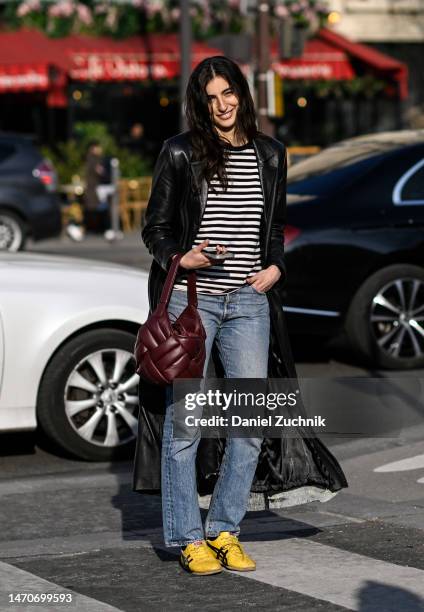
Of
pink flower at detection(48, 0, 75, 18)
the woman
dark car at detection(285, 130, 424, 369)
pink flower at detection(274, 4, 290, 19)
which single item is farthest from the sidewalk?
the woman

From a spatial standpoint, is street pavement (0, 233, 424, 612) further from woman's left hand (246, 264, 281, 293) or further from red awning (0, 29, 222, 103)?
red awning (0, 29, 222, 103)

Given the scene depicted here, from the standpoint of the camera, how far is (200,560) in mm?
5402

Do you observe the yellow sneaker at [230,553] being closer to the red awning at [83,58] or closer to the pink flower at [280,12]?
the red awning at [83,58]

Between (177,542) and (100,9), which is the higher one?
(100,9)

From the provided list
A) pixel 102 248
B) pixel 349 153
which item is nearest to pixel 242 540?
pixel 349 153

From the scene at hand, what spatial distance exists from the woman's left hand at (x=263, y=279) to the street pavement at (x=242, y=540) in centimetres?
97

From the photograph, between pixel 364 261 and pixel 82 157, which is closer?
pixel 364 261

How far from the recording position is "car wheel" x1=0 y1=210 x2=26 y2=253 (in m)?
21.0

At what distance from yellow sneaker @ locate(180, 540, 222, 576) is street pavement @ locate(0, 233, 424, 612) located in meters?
0.03

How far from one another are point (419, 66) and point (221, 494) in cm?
3017

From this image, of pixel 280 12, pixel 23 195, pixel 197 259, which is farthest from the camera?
pixel 280 12

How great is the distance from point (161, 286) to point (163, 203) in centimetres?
29

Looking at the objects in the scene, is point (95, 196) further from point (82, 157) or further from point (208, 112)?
point (208, 112)

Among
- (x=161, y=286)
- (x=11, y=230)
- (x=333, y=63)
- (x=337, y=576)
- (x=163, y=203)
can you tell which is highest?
(x=333, y=63)
